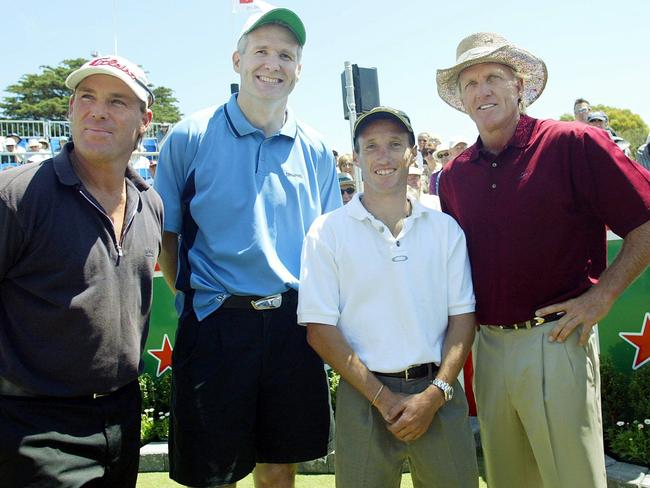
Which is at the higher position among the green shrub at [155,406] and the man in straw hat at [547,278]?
the man in straw hat at [547,278]

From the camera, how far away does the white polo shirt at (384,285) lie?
2.78 m

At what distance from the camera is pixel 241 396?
3.09 meters

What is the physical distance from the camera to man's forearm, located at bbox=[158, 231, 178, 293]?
3.35 metres

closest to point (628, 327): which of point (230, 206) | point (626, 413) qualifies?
point (626, 413)

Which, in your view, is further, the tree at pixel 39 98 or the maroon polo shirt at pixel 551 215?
the tree at pixel 39 98

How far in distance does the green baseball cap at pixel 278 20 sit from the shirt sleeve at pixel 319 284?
1.19 m

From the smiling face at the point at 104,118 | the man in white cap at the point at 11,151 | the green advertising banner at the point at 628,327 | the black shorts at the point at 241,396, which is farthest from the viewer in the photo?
the man in white cap at the point at 11,151

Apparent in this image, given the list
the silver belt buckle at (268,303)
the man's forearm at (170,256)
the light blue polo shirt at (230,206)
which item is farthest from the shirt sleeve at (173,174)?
the silver belt buckle at (268,303)

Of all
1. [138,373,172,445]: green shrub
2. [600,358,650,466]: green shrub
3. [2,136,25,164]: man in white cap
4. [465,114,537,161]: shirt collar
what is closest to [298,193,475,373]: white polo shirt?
[465,114,537,161]: shirt collar

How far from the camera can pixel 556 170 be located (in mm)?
2904

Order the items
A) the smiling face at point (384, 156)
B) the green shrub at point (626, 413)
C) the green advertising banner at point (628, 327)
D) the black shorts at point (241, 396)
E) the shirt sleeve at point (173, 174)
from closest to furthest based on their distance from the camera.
A: the smiling face at point (384, 156)
the black shorts at point (241, 396)
the shirt sleeve at point (173, 174)
the green shrub at point (626, 413)
the green advertising banner at point (628, 327)

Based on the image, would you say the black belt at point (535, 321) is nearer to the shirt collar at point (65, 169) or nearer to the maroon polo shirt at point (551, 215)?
the maroon polo shirt at point (551, 215)

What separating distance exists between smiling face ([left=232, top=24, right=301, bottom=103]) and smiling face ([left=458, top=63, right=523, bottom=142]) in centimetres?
96

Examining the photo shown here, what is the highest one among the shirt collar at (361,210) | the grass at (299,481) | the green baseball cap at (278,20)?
the green baseball cap at (278,20)
